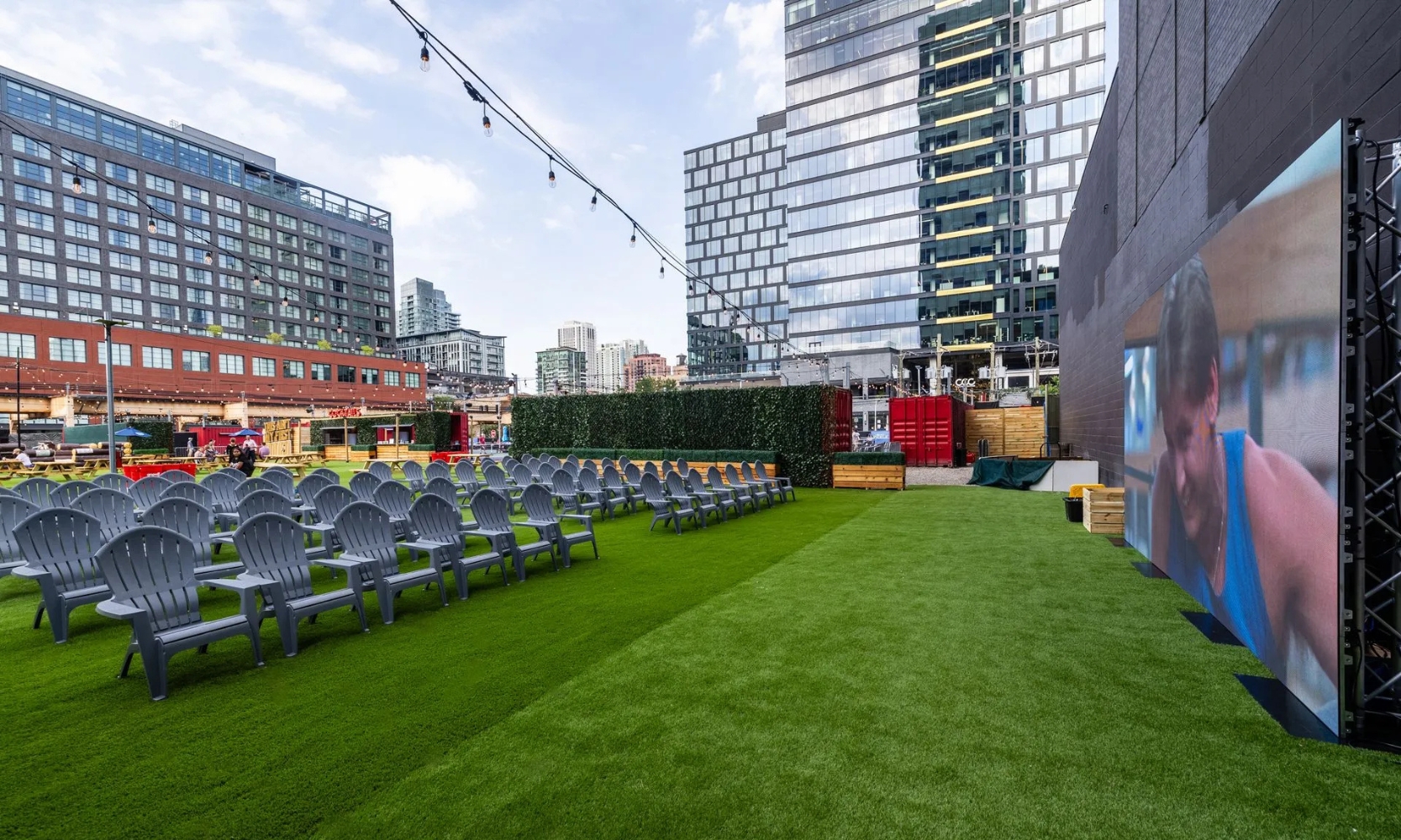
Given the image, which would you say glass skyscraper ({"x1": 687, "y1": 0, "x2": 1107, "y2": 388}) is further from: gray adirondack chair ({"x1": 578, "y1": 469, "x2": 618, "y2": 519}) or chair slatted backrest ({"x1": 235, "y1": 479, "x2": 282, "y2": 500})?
chair slatted backrest ({"x1": 235, "y1": 479, "x2": 282, "y2": 500})

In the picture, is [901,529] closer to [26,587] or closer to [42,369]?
[26,587]

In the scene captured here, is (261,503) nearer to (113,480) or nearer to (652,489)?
(113,480)

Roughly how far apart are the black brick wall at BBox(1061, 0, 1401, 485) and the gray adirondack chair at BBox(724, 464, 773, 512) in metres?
7.32

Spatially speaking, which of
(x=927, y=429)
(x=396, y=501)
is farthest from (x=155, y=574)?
(x=927, y=429)

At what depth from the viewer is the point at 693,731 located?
350 centimetres

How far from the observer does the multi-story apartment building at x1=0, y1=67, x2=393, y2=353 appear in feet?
195

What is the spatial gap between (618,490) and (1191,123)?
37.0 ft

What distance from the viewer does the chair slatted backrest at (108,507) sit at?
7.20m

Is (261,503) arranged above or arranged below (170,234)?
below

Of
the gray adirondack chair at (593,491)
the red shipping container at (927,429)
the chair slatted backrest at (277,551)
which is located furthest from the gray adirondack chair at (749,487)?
the red shipping container at (927,429)

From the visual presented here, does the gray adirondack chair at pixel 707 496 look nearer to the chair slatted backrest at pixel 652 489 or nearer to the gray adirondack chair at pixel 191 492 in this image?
the chair slatted backrest at pixel 652 489

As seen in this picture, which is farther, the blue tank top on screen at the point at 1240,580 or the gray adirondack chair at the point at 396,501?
the gray adirondack chair at the point at 396,501

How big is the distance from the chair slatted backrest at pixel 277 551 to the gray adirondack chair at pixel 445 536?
1.15 meters

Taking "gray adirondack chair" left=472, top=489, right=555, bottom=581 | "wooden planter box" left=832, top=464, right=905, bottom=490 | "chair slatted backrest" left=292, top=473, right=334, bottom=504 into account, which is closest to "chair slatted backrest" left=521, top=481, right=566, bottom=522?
"gray adirondack chair" left=472, top=489, right=555, bottom=581
